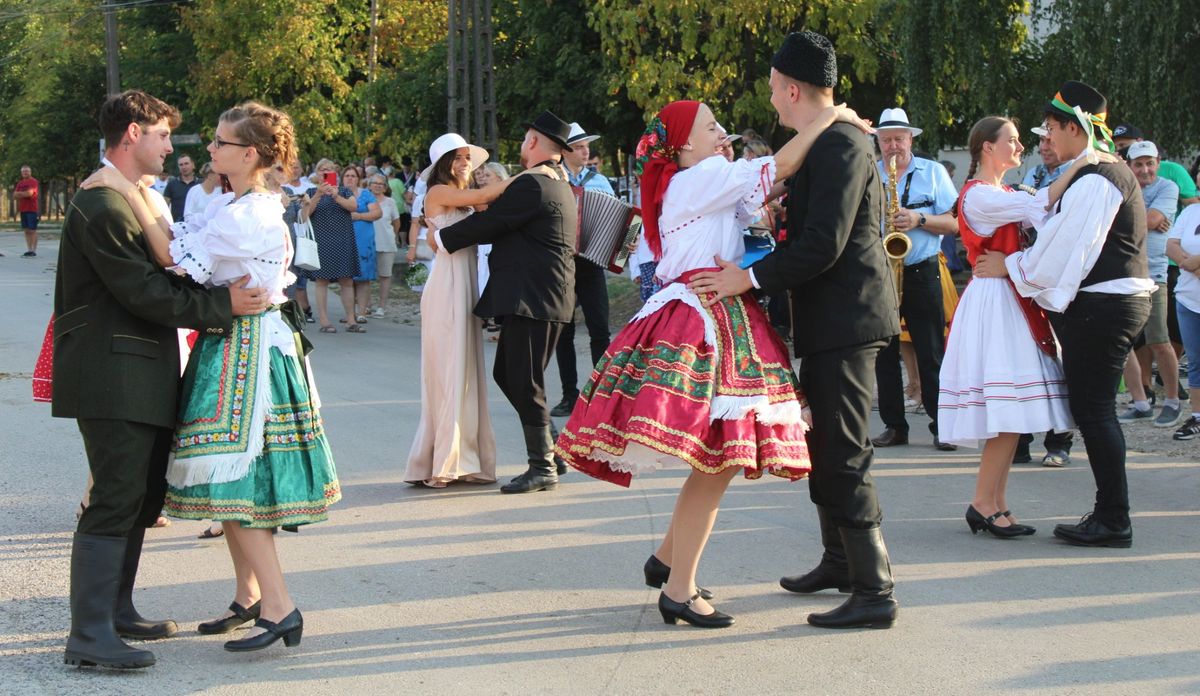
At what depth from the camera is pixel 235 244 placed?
4.48 metres

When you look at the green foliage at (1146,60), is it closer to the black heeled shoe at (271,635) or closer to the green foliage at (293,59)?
the black heeled shoe at (271,635)

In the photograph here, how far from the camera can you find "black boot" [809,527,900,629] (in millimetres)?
4832

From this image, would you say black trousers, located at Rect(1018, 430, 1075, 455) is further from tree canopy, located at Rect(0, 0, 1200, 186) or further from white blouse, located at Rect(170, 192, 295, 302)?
tree canopy, located at Rect(0, 0, 1200, 186)

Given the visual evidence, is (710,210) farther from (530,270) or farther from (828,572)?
(530,270)

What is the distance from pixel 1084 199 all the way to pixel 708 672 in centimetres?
290

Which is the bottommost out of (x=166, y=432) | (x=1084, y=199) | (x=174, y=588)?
(x=174, y=588)

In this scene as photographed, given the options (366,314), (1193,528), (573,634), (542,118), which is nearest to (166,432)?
(573,634)

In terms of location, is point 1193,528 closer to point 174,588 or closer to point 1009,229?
point 1009,229

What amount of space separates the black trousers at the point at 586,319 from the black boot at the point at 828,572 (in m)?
4.71

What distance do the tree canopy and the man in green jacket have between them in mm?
13985

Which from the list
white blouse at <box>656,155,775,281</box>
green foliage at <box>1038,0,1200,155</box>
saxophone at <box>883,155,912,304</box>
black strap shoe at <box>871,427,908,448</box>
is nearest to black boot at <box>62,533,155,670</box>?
white blouse at <box>656,155,775,281</box>

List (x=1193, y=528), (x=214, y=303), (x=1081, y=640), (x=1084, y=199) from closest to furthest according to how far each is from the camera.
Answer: (x=214, y=303)
(x=1081, y=640)
(x=1084, y=199)
(x=1193, y=528)

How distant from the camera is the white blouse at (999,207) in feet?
20.7

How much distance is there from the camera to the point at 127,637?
4.82 m
